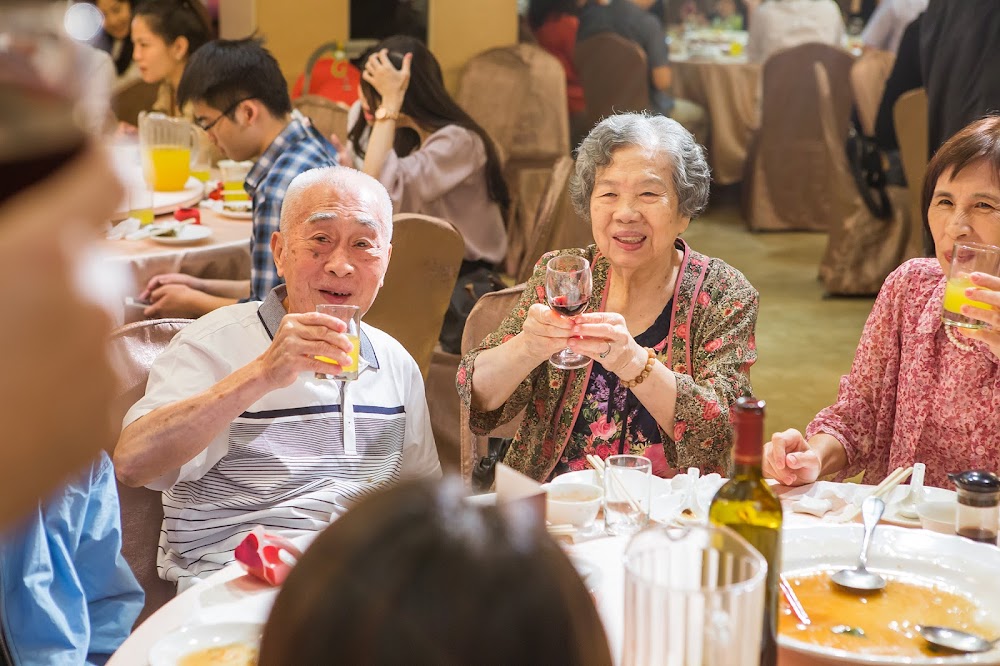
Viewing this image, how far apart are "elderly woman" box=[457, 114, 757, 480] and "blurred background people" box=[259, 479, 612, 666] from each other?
157 cm

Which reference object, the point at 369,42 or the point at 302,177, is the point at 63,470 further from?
the point at 369,42

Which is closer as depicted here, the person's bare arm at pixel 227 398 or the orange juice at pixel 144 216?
the person's bare arm at pixel 227 398

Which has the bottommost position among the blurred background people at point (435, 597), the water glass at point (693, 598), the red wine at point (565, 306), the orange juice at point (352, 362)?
the orange juice at point (352, 362)

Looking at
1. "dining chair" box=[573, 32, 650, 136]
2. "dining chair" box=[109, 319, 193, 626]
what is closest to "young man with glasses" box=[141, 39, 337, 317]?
"dining chair" box=[109, 319, 193, 626]

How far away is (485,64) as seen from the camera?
7324mm

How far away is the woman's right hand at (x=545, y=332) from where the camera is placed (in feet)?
7.09

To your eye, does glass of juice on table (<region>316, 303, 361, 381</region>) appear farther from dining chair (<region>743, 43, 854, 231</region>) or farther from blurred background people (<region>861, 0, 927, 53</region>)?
blurred background people (<region>861, 0, 927, 53</region>)

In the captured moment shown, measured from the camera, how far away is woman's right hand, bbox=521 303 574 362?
7.09 ft

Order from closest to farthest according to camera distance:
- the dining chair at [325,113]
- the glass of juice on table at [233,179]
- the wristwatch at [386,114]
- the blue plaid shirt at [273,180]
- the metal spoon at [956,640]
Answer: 1. the metal spoon at [956,640]
2. the blue plaid shirt at [273,180]
3. the wristwatch at [386,114]
4. the glass of juice on table at [233,179]
5. the dining chair at [325,113]

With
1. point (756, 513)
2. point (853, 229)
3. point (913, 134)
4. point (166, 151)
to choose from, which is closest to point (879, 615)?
point (756, 513)

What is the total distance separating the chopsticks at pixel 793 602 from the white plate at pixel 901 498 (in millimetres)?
386

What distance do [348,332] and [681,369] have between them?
76 cm

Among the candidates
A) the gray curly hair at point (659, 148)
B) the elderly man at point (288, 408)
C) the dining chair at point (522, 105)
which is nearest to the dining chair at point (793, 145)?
the dining chair at point (522, 105)

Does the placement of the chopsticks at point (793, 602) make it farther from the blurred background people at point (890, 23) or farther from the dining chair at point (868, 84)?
the blurred background people at point (890, 23)
